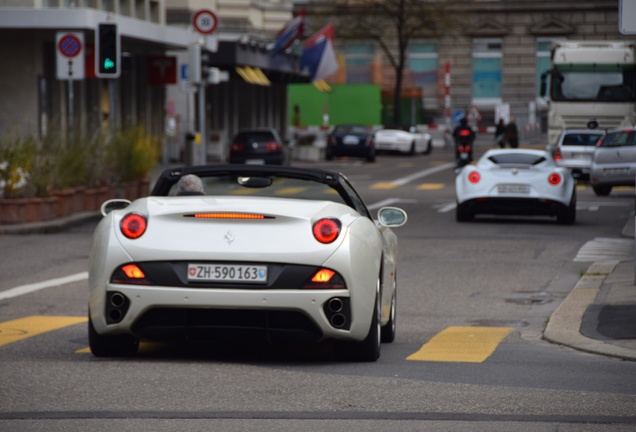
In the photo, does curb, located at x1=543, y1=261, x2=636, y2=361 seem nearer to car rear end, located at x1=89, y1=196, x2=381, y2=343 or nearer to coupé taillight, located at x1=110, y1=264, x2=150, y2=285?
car rear end, located at x1=89, y1=196, x2=381, y2=343

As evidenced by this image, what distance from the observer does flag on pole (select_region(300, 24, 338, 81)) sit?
218 ft

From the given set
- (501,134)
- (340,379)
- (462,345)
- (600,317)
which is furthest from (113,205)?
(501,134)

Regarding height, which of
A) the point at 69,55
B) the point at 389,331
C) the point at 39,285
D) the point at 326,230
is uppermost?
the point at 69,55

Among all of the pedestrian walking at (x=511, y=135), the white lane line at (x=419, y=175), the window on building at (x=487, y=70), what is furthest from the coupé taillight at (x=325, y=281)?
the window on building at (x=487, y=70)

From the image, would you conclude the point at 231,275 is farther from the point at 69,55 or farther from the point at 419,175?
the point at 419,175

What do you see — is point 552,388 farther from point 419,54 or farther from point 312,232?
point 419,54

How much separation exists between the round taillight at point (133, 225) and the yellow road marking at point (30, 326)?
6.09 ft

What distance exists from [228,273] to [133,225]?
25.2 inches

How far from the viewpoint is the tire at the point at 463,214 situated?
25.8 metres

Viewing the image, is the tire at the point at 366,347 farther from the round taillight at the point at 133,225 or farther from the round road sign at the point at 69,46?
the round road sign at the point at 69,46

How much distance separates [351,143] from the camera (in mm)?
60312

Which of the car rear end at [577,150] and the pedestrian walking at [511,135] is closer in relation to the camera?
the car rear end at [577,150]

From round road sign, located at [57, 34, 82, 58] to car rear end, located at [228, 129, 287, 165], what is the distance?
2108 cm

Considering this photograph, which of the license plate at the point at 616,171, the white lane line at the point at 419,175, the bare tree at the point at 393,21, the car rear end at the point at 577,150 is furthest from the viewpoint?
the bare tree at the point at 393,21
